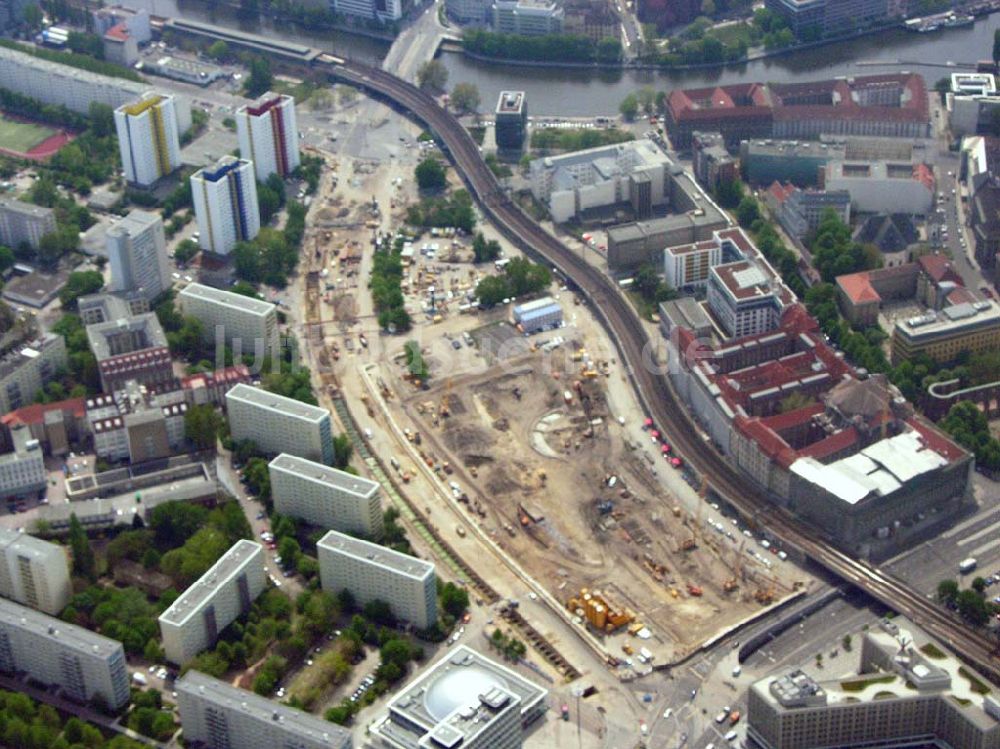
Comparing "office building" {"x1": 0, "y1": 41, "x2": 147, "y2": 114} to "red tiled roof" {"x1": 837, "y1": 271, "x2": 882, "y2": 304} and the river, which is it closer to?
the river

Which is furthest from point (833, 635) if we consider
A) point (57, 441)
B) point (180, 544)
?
point (57, 441)

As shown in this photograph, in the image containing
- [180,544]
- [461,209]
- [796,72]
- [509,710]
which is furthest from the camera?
[796,72]

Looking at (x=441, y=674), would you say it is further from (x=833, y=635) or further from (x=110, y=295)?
(x=110, y=295)

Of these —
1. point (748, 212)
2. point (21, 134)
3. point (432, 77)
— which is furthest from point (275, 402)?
point (432, 77)

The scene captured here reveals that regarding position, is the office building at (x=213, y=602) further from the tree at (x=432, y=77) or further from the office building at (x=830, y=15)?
the office building at (x=830, y=15)

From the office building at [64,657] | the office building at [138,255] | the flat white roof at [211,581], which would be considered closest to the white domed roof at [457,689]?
the flat white roof at [211,581]

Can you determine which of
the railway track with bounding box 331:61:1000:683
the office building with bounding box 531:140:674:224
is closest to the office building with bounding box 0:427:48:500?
the railway track with bounding box 331:61:1000:683

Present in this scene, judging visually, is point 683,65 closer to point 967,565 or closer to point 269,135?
point 269,135
